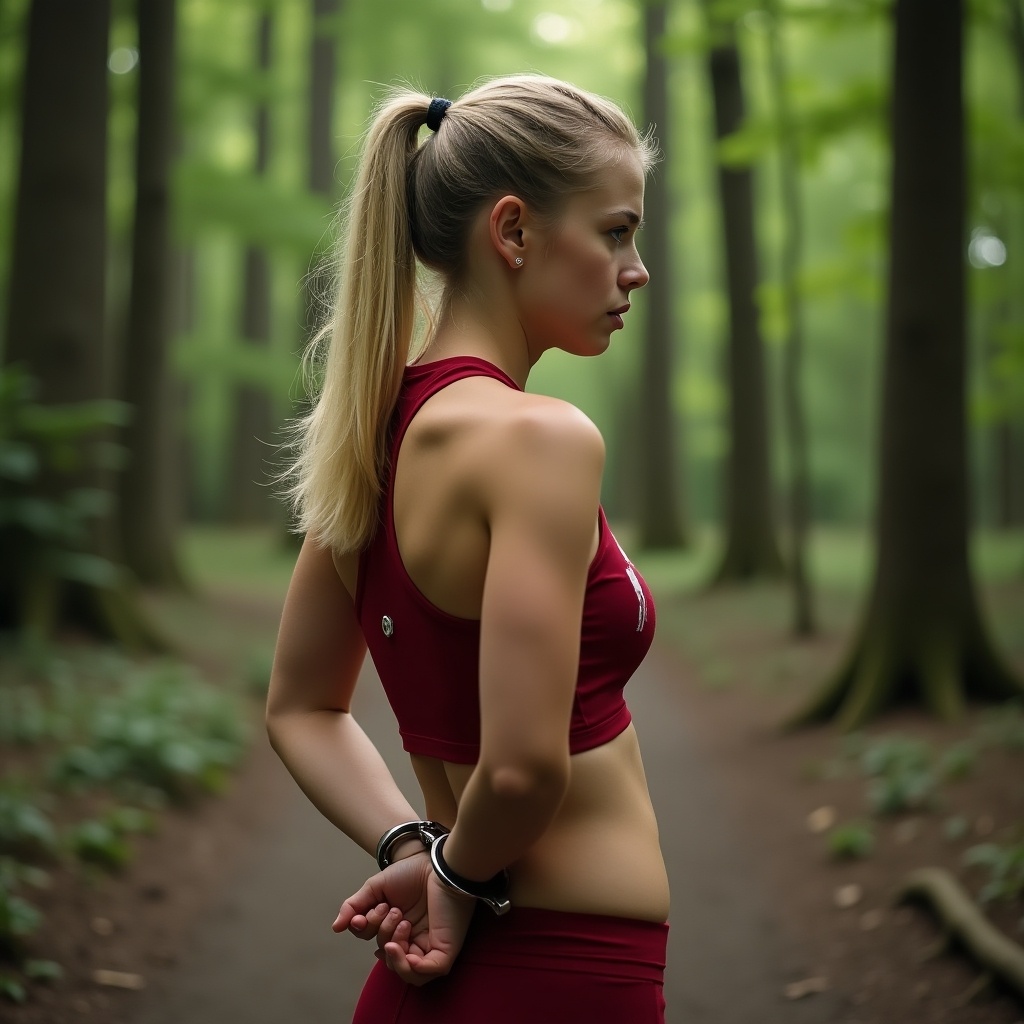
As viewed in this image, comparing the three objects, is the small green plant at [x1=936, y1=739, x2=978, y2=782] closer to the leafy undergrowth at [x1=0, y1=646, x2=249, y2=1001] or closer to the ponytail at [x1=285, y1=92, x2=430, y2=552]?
the leafy undergrowth at [x1=0, y1=646, x2=249, y2=1001]

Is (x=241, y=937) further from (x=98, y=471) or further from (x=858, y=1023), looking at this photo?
(x=98, y=471)

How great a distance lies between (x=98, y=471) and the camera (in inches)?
408

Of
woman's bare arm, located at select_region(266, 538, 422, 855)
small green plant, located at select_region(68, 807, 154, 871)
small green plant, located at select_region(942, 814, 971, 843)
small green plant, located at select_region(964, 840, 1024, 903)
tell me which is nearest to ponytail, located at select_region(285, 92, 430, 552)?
woman's bare arm, located at select_region(266, 538, 422, 855)

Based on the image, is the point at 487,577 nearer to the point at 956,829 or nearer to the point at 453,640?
the point at 453,640

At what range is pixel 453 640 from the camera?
5.59 feet

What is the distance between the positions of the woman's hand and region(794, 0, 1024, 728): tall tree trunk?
6999mm

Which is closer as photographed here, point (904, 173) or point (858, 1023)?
point (858, 1023)

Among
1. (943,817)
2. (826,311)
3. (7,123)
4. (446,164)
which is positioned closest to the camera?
(446,164)

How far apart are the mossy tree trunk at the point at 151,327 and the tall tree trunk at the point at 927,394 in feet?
28.6

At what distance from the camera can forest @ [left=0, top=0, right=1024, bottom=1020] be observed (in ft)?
27.6

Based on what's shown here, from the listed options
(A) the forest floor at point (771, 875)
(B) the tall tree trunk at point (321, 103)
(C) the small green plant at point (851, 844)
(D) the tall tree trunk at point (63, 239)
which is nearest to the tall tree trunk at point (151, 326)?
(D) the tall tree trunk at point (63, 239)

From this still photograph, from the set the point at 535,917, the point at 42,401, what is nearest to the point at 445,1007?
the point at 535,917

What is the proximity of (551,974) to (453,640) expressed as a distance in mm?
488

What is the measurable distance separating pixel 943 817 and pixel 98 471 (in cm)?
735
